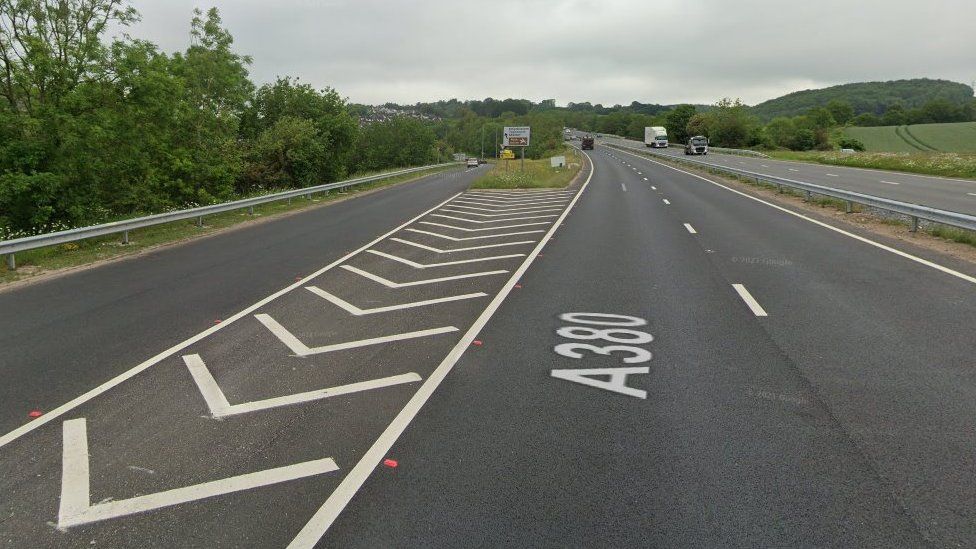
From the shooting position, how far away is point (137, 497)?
3758 mm

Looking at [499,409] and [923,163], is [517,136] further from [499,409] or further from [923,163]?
[499,409]

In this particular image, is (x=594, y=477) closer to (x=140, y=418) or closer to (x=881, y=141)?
(x=140, y=418)

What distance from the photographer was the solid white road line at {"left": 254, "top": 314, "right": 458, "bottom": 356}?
21.5ft

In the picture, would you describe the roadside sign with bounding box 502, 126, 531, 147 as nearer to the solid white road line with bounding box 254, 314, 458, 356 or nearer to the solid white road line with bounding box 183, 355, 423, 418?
the solid white road line with bounding box 254, 314, 458, 356

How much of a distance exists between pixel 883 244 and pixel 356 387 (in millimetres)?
12208

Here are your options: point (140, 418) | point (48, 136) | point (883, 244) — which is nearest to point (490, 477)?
point (140, 418)

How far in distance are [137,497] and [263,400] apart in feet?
4.89

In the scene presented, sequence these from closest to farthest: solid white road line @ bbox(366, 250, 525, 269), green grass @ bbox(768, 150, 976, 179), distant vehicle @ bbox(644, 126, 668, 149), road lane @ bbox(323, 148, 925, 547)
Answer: road lane @ bbox(323, 148, 925, 547)
solid white road line @ bbox(366, 250, 525, 269)
green grass @ bbox(768, 150, 976, 179)
distant vehicle @ bbox(644, 126, 668, 149)

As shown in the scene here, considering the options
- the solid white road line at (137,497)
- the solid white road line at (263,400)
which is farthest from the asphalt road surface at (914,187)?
the solid white road line at (137,497)

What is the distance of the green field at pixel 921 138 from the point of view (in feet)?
250

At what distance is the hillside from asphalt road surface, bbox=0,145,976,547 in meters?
177

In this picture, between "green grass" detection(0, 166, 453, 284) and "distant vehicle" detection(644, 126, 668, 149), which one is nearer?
"green grass" detection(0, 166, 453, 284)

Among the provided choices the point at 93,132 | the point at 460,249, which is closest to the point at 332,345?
the point at 460,249

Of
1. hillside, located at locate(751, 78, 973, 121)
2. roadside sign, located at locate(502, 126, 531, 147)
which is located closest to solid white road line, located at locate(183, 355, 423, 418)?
roadside sign, located at locate(502, 126, 531, 147)
